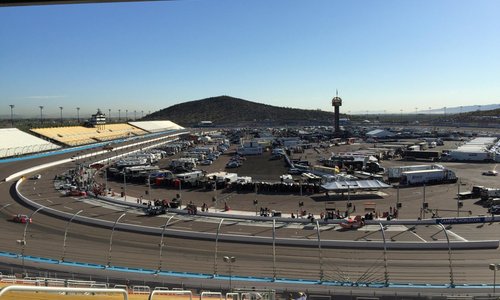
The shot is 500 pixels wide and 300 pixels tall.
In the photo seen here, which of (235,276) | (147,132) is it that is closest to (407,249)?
(235,276)

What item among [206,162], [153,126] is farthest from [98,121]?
[206,162]

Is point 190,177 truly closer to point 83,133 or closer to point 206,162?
point 206,162

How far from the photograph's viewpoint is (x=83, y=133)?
55.8 meters

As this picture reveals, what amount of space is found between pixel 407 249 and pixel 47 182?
25.3 m

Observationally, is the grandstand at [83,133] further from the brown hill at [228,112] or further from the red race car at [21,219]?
the brown hill at [228,112]

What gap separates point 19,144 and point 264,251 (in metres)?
36.7

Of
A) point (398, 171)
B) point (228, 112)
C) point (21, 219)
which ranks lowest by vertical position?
point (21, 219)

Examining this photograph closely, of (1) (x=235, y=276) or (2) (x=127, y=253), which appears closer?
(1) (x=235, y=276)

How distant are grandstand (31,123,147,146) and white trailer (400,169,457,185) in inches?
1535

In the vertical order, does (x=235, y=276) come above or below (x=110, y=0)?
below

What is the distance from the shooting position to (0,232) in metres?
16.2

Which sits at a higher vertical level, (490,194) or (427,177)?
(427,177)

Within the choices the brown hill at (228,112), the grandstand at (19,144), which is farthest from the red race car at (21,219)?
the brown hill at (228,112)

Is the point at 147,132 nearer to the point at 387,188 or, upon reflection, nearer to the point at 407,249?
the point at 387,188
